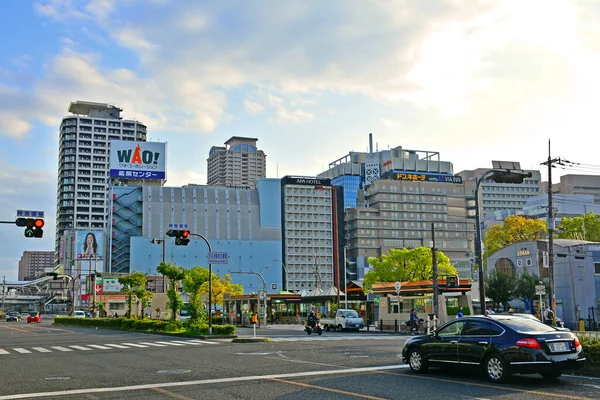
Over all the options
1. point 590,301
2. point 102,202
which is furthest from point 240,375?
point 102,202

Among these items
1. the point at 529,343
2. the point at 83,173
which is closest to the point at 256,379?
the point at 529,343

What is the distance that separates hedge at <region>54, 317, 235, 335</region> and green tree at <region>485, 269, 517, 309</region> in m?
35.3

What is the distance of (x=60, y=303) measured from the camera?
532ft

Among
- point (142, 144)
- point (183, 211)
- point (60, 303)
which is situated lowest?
point (60, 303)

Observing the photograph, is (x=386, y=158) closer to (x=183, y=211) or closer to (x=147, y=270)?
(x=183, y=211)

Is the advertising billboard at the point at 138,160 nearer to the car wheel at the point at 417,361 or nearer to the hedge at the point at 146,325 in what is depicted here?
the hedge at the point at 146,325

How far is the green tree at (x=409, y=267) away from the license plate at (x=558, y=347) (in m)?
65.9

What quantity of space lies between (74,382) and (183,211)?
132 metres

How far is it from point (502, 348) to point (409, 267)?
222ft

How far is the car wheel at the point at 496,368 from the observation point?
14.1 meters

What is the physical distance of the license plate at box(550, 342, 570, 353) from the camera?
13.9m

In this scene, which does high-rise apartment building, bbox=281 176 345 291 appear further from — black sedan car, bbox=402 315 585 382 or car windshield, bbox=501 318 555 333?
car windshield, bbox=501 318 555 333

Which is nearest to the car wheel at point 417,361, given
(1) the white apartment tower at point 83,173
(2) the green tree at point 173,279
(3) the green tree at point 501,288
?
(2) the green tree at point 173,279

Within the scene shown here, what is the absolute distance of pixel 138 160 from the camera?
138500mm
